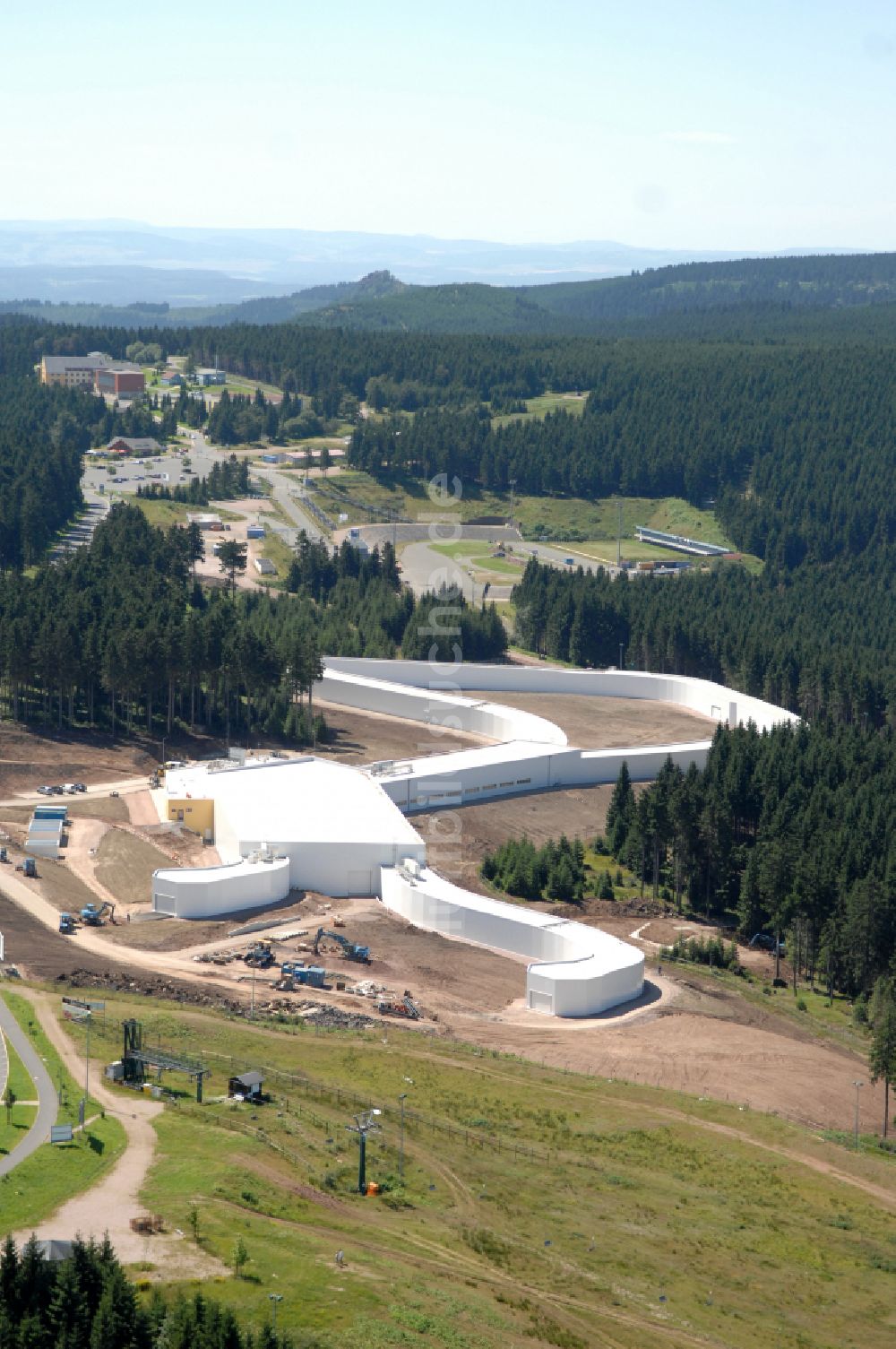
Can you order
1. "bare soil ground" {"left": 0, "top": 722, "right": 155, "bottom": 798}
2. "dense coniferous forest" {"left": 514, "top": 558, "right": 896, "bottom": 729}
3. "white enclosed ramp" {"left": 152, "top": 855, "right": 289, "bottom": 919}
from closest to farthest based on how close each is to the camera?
"white enclosed ramp" {"left": 152, "top": 855, "right": 289, "bottom": 919} < "bare soil ground" {"left": 0, "top": 722, "right": 155, "bottom": 798} < "dense coniferous forest" {"left": 514, "top": 558, "right": 896, "bottom": 729}

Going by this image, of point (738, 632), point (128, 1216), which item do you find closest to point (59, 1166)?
point (128, 1216)

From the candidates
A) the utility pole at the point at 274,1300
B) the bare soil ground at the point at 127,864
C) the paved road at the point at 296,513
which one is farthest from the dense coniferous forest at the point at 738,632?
the utility pole at the point at 274,1300

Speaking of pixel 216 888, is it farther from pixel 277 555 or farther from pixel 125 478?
pixel 125 478

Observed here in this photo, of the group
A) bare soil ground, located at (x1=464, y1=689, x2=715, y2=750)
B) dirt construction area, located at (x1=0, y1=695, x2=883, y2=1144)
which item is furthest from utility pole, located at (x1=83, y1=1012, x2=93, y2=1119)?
bare soil ground, located at (x1=464, y1=689, x2=715, y2=750)

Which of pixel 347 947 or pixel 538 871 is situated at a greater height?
pixel 538 871

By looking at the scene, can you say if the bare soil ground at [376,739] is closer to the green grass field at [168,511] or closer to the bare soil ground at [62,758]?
the bare soil ground at [62,758]

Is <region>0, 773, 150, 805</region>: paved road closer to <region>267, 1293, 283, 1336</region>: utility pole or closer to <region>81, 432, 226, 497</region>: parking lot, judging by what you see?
<region>267, 1293, 283, 1336</region>: utility pole

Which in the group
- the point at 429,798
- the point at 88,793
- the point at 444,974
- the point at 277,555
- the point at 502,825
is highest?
the point at 277,555
